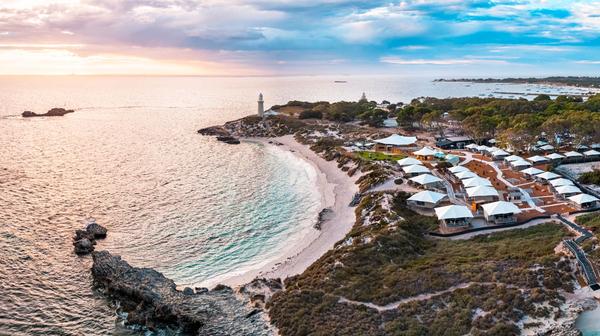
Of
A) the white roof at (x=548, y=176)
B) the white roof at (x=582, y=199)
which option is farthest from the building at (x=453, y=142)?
the white roof at (x=582, y=199)

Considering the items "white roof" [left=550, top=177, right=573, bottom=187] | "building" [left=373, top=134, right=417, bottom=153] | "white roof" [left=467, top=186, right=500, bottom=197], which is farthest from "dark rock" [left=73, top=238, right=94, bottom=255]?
"building" [left=373, top=134, right=417, bottom=153]

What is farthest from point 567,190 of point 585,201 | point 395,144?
point 395,144

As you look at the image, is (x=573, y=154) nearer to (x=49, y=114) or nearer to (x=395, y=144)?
(x=395, y=144)

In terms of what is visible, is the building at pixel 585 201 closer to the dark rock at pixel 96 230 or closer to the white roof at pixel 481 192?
the white roof at pixel 481 192

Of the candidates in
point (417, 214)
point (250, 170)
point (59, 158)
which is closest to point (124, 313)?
point (417, 214)

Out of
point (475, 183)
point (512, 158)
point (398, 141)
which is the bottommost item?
point (475, 183)
